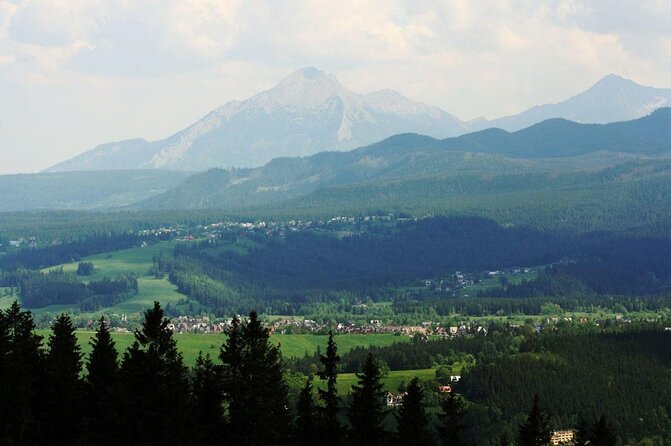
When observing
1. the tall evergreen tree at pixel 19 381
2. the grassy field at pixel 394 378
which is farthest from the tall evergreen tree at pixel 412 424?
the grassy field at pixel 394 378

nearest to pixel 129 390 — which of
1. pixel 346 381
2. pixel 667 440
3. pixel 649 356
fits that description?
pixel 667 440

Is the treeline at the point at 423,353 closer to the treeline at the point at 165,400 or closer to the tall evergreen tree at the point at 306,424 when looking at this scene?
the tall evergreen tree at the point at 306,424

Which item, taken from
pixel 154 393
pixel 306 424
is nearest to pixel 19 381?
pixel 154 393

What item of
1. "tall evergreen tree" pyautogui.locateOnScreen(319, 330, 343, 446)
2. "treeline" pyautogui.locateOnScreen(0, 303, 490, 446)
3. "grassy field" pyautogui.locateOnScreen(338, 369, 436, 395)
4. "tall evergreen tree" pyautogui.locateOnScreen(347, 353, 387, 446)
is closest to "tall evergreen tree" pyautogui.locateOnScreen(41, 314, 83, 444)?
"treeline" pyautogui.locateOnScreen(0, 303, 490, 446)

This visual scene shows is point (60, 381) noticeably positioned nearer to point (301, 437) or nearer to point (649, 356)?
point (301, 437)

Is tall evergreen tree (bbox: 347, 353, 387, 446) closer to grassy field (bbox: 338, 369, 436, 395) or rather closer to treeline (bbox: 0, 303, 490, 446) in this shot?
treeline (bbox: 0, 303, 490, 446)
